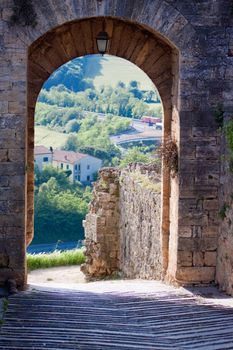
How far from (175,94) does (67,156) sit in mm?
42896

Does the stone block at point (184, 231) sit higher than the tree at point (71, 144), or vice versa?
the tree at point (71, 144)

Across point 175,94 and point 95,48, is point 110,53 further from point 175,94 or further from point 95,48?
point 175,94

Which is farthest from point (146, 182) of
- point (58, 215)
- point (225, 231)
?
point (58, 215)

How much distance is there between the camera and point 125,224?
16.5 m

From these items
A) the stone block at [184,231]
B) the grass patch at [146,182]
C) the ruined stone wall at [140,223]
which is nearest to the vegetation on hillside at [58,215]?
the ruined stone wall at [140,223]

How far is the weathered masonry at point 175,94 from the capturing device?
9609 millimetres

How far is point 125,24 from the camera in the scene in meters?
10.7

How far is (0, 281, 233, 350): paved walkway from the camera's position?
683 cm

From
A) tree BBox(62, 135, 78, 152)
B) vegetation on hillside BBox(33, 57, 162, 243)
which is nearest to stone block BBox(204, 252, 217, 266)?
vegetation on hillside BBox(33, 57, 162, 243)

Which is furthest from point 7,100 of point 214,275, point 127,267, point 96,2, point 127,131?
point 127,131

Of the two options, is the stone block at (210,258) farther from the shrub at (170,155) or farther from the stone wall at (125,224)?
the stone wall at (125,224)

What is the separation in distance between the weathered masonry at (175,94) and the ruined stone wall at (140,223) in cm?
207

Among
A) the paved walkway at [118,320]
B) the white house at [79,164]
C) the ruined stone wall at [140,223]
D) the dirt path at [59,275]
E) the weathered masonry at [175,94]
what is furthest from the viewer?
the white house at [79,164]

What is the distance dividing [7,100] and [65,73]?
206ft
